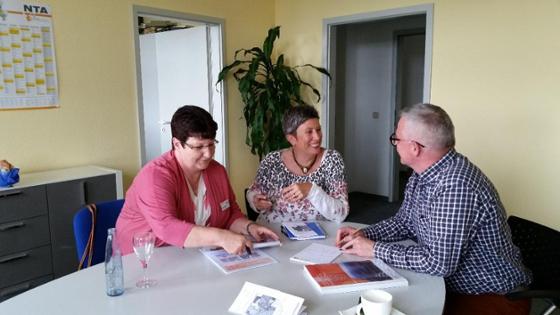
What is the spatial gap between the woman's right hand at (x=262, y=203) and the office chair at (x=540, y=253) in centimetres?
126

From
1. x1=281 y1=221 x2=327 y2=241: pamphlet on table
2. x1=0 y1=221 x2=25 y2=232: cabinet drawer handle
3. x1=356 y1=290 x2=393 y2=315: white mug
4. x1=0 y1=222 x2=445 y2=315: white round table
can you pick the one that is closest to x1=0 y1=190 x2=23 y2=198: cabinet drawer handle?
x1=0 y1=221 x2=25 y2=232: cabinet drawer handle

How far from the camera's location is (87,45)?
342cm

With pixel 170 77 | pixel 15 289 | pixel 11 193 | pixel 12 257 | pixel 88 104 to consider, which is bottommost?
pixel 15 289

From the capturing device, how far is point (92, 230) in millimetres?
2041

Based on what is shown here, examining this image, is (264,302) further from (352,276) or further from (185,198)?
(185,198)

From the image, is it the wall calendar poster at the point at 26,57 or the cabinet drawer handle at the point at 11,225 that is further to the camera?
the wall calendar poster at the point at 26,57

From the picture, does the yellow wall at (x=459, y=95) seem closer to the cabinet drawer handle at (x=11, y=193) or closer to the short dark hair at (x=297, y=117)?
the cabinet drawer handle at (x=11, y=193)

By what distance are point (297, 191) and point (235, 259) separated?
665 mm

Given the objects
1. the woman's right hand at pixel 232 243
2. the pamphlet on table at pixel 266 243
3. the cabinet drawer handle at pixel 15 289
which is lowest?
the cabinet drawer handle at pixel 15 289

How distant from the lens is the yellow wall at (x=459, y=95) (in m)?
3.25

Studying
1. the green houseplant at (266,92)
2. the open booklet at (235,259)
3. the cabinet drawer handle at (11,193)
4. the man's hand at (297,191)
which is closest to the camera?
the open booklet at (235,259)

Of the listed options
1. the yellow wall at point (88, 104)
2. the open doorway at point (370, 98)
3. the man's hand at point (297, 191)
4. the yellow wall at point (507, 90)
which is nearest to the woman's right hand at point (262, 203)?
the man's hand at point (297, 191)

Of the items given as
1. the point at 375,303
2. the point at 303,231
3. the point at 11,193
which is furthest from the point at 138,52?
the point at 375,303

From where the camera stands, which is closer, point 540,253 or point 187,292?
point 187,292
